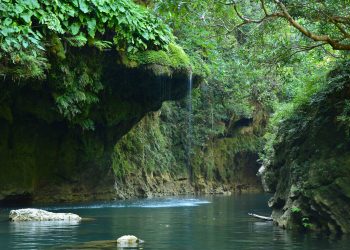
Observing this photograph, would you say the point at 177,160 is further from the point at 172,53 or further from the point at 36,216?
the point at 36,216

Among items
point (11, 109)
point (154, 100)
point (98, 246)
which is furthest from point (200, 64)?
point (98, 246)

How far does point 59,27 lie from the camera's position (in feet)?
50.0

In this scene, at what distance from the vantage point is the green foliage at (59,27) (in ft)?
45.2

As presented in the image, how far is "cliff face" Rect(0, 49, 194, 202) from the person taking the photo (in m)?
21.2

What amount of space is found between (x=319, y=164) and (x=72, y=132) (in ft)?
43.9

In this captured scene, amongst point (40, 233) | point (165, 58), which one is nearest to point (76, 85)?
point (165, 58)

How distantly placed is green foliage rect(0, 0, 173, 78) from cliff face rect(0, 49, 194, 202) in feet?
8.20

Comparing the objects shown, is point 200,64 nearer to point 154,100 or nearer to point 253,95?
point 154,100

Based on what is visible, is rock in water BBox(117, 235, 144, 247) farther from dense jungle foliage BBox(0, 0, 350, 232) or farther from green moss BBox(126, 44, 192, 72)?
green moss BBox(126, 44, 192, 72)

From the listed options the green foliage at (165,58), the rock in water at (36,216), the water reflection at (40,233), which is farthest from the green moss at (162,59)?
the water reflection at (40,233)

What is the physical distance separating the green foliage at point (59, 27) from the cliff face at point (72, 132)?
8.20ft

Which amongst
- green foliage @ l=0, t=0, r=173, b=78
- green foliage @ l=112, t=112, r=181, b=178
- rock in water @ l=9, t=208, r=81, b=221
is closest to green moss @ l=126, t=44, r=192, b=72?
green foliage @ l=0, t=0, r=173, b=78

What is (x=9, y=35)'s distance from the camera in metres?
13.4

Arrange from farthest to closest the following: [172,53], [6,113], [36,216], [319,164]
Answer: [172,53] → [6,113] → [36,216] → [319,164]
